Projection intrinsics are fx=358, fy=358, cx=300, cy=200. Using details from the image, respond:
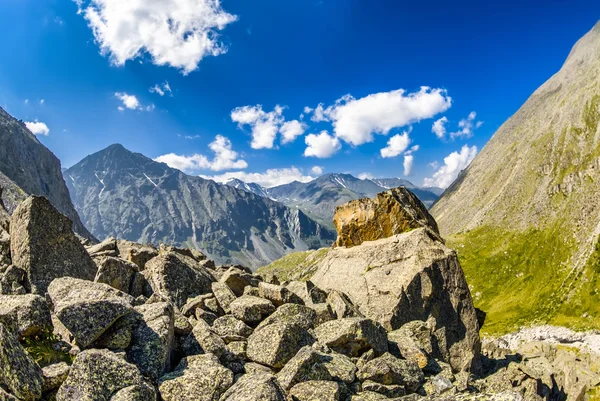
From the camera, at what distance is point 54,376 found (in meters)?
11.4

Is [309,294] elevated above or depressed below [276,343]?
above

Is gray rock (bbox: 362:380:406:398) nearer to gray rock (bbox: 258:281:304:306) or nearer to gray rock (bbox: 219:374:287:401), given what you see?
gray rock (bbox: 219:374:287:401)

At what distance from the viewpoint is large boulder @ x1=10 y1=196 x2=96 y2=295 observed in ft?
63.8

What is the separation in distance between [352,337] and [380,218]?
1638 inches

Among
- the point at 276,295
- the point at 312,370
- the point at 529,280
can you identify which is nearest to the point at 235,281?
the point at 276,295

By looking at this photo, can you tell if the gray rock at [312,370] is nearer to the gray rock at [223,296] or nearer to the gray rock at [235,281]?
the gray rock at [223,296]

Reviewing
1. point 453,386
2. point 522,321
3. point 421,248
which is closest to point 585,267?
point 522,321

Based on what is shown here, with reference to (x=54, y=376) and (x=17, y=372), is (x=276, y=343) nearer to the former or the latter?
(x=54, y=376)

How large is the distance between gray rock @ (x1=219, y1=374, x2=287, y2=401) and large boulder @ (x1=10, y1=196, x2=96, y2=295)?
43.2 ft

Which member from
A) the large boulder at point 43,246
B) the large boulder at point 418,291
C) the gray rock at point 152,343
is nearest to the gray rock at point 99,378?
the gray rock at point 152,343

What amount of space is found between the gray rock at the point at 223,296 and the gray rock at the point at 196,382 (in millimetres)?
6721

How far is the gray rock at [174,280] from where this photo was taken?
21.9 metres

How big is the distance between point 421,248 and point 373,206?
2948cm

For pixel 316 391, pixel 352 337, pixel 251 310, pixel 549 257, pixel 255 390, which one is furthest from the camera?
pixel 549 257
